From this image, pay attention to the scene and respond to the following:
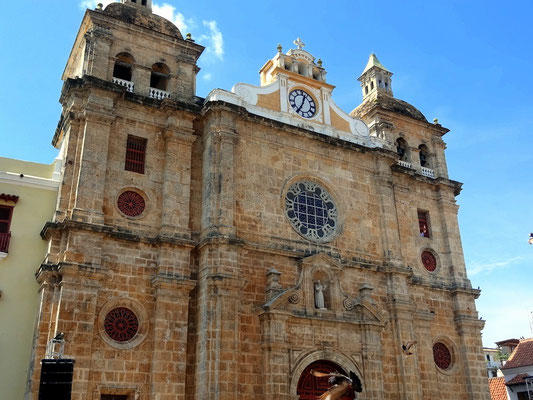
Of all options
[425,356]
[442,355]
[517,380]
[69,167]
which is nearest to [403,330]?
[425,356]

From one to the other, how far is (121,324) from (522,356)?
24032 millimetres

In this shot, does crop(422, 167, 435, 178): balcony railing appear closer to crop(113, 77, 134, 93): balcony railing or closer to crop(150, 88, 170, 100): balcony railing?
crop(150, 88, 170, 100): balcony railing

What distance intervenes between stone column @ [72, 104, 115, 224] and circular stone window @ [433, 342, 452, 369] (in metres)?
13.8

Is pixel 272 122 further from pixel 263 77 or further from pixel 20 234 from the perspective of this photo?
pixel 20 234

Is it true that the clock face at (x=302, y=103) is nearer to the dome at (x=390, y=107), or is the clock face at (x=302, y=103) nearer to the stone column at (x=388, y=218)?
the stone column at (x=388, y=218)

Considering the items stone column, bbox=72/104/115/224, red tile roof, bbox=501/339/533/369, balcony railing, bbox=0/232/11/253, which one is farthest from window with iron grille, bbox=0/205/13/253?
red tile roof, bbox=501/339/533/369

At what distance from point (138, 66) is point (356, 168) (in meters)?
9.22

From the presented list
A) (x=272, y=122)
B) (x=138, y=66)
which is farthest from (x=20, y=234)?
(x=272, y=122)

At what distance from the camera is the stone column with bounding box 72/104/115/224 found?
1670 cm

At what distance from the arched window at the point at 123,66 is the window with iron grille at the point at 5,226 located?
21.4ft

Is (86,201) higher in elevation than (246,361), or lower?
higher

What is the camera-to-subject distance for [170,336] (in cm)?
1639

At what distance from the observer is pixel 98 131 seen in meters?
17.9

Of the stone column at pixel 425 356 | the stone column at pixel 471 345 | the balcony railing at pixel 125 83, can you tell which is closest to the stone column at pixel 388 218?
the stone column at pixel 425 356
